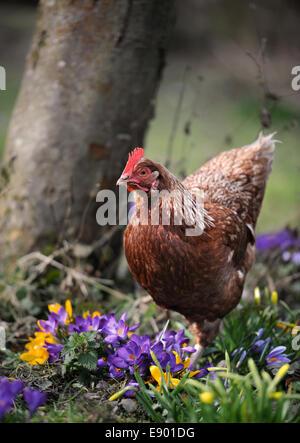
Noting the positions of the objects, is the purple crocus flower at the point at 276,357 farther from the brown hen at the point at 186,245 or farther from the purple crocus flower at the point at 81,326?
the purple crocus flower at the point at 81,326

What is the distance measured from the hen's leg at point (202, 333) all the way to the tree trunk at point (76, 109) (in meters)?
0.99

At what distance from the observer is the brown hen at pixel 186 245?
1961mm

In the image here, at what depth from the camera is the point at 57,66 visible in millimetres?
2910

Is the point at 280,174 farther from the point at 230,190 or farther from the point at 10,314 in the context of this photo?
the point at 10,314

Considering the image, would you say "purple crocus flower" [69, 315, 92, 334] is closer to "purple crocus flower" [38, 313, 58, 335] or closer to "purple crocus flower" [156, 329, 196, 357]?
"purple crocus flower" [38, 313, 58, 335]

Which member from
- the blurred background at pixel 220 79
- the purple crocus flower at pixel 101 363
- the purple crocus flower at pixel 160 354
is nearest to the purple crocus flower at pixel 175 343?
the purple crocus flower at pixel 160 354

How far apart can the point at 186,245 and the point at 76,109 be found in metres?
1.41

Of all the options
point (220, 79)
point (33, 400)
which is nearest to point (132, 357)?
point (33, 400)

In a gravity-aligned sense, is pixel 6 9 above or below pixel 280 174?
above

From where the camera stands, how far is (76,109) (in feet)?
9.54

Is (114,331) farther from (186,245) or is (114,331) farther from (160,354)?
(186,245)

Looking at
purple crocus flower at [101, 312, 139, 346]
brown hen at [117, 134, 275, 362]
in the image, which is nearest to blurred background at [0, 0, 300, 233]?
brown hen at [117, 134, 275, 362]

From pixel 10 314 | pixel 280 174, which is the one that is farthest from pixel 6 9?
pixel 10 314
